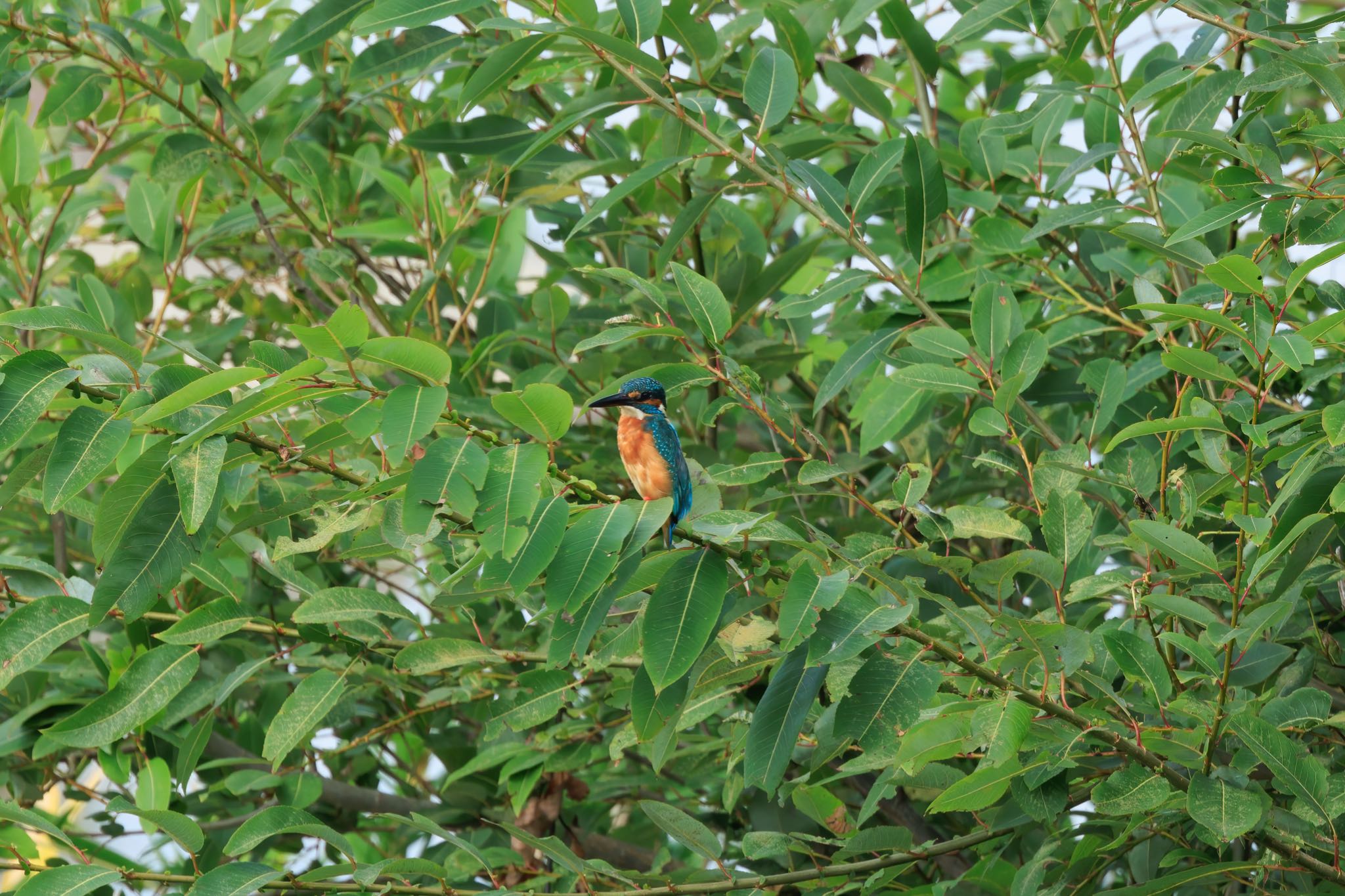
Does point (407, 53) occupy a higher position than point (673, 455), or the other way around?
point (407, 53)

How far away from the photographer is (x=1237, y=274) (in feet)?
5.52

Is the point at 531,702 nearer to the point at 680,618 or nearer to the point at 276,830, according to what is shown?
the point at 276,830

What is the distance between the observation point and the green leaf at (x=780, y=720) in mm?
1666

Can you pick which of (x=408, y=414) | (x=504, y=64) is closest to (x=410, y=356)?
(x=408, y=414)

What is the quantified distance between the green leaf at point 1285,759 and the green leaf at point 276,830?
3.91 ft

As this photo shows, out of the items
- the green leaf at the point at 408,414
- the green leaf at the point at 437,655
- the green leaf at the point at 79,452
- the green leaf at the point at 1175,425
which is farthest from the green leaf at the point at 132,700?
the green leaf at the point at 1175,425

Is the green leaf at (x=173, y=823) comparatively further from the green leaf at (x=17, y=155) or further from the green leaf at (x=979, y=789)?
the green leaf at (x=17, y=155)

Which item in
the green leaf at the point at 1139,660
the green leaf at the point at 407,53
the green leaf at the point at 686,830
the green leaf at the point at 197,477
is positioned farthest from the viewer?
the green leaf at the point at 407,53

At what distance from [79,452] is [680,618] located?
741mm

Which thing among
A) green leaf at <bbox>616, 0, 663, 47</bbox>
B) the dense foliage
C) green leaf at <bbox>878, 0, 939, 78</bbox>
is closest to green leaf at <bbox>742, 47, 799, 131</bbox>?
the dense foliage

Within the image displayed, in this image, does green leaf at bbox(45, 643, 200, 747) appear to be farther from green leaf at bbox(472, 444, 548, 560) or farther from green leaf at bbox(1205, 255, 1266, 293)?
green leaf at bbox(1205, 255, 1266, 293)

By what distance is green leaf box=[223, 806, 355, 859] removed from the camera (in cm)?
173

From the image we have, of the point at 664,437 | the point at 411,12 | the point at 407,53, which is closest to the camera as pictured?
the point at 411,12

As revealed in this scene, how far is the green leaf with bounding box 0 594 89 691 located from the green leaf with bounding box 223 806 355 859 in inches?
16.6
